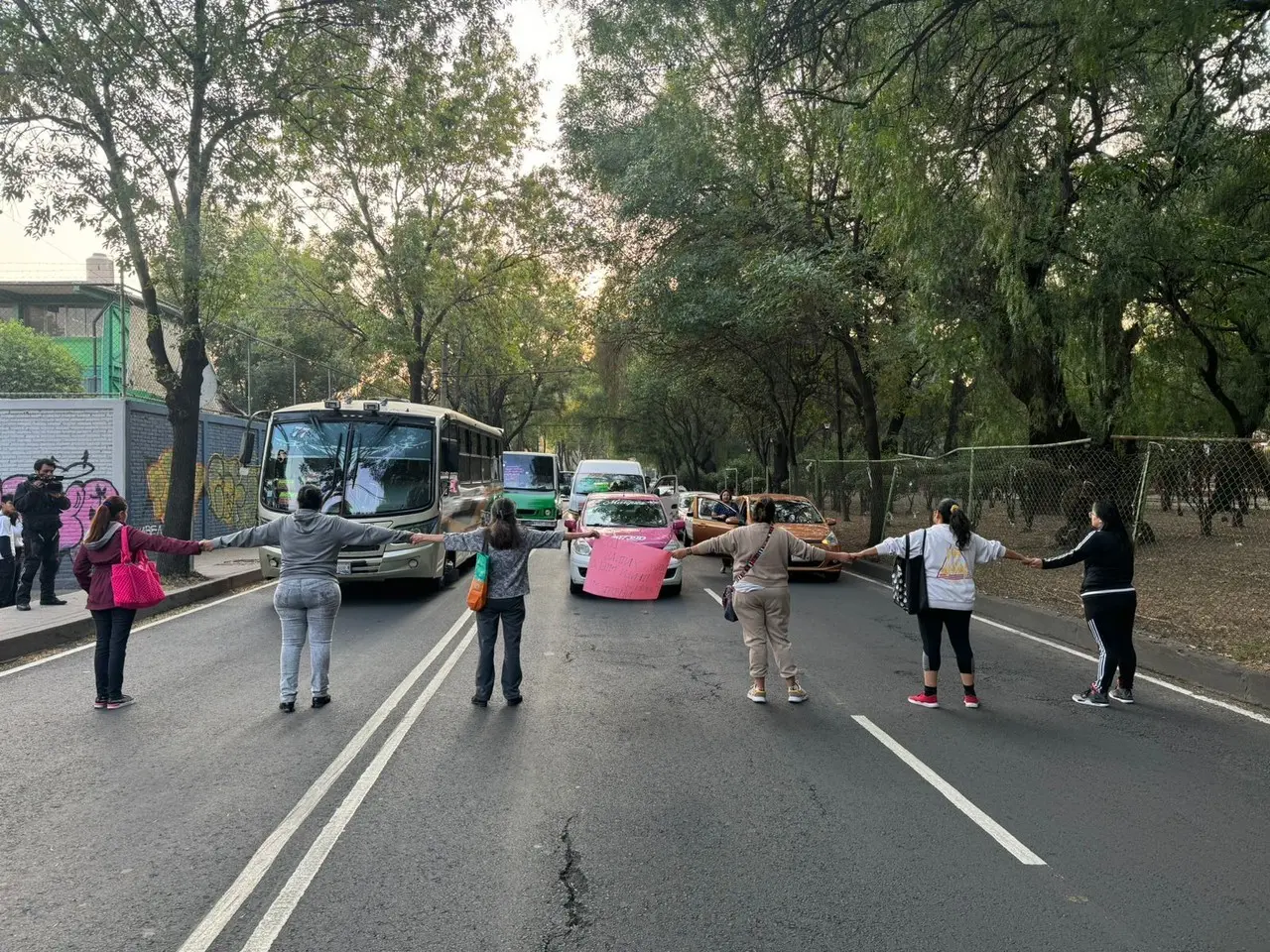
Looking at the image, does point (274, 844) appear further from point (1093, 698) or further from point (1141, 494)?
point (1141, 494)

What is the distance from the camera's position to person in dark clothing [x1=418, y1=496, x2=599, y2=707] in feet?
22.9

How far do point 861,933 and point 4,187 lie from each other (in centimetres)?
1508

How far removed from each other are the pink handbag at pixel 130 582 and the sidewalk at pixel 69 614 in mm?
2746

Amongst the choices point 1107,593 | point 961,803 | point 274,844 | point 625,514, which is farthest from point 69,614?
point 1107,593

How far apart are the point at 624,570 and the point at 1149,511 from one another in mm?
11997

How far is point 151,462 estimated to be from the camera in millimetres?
17719

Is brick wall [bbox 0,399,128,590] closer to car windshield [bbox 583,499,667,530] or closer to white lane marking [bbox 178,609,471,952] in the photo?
car windshield [bbox 583,499,667,530]

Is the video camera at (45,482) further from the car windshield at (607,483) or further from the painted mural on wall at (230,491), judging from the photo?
the car windshield at (607,483)

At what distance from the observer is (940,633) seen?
7.09m

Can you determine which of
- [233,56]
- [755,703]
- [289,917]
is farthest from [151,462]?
[289,917]

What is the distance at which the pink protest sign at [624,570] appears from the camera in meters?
8.30

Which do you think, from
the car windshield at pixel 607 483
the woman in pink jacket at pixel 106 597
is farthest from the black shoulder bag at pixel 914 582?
the car windshield at pixel 607 483

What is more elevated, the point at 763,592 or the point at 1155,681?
the point at 763,592

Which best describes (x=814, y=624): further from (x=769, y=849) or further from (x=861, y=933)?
(x=861, y=933)
